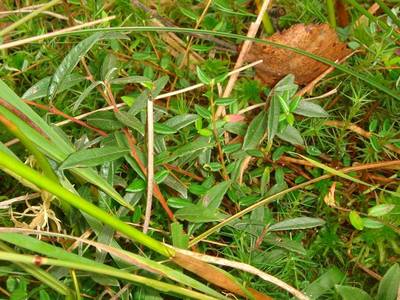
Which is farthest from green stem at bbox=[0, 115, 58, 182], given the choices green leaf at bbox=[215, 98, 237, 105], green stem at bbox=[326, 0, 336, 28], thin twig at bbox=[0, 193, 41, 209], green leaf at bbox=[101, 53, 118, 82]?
green stem at bbox=[326, 0, 336, 28]

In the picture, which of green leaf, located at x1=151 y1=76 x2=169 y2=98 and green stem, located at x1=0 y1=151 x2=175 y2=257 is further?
green leaf, located at x1=151 y1=76 x2=169 y2=98

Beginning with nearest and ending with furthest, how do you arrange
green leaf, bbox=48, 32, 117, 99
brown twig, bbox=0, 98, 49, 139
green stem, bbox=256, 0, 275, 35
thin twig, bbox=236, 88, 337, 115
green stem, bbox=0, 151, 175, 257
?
green stem, bbox=0, 151, 175, 257, brown twig, bbox=0, 98, 49, 139, green leaf, bbox=48, 32, 117, 99, thin twig, bbox=236, 88, 337, 115, green stem, bbox=256, 0, 275, 35

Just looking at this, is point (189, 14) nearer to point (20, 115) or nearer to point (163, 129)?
point (163, 129)

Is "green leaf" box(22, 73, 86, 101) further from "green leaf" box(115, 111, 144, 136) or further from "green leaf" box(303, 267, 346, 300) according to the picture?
"green leaf" box(303, 267, 346, 300)

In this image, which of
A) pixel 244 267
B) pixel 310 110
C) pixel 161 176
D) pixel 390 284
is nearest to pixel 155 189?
pixel 161 176

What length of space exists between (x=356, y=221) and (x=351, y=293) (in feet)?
0.46

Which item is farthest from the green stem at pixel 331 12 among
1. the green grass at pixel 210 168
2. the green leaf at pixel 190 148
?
the green leaf at pixel 190 148

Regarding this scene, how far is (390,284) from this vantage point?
1.07 m

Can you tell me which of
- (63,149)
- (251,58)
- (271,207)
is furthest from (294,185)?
(63,149)

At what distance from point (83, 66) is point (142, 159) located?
33 centimetres

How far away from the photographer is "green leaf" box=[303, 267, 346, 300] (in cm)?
113

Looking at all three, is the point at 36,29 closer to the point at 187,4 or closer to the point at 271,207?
the point at 187,4

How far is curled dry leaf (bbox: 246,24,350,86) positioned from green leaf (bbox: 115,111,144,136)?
37 centimetres

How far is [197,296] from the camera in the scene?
0.98 meters
